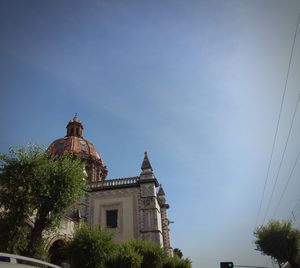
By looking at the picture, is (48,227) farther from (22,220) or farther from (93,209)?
(93,209)

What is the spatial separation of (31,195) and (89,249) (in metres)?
5.49

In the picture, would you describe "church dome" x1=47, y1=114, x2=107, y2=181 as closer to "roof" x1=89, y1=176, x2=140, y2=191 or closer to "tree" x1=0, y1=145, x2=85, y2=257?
"roof" x1=89, y1=176, x2=140, y2=191

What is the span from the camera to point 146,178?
35906 mm

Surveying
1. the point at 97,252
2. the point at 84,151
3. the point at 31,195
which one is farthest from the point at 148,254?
the point at 84,151

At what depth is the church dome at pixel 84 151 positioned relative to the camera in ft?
151

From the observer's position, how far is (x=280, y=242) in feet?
109

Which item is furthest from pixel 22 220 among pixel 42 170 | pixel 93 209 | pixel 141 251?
pixel 93 209

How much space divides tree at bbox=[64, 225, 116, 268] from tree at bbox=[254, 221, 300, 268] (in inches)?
786

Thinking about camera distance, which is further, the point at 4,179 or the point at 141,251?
the point at 141,251

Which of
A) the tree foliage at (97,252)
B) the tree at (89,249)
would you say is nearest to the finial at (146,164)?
the tree foliage at (97,252)

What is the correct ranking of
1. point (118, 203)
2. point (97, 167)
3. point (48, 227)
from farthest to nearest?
point (97, 167)
point (118, 203)
point (48, 227)

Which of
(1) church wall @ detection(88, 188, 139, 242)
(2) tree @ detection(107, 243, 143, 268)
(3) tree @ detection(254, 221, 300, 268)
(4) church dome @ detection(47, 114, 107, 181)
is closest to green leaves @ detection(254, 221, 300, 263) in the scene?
(3) tree @ detection(254, 221, 300, 268)

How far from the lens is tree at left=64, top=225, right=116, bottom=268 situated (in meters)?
20.2

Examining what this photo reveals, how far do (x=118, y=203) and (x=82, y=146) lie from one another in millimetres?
15891
